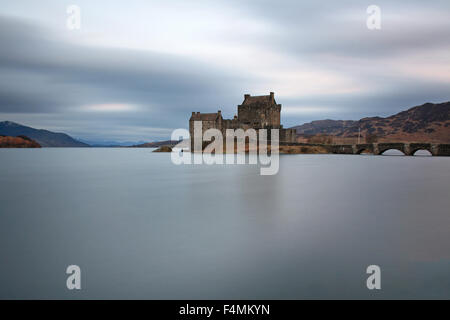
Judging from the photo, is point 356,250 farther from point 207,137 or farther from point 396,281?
point 207,137

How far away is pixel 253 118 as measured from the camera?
369 feet

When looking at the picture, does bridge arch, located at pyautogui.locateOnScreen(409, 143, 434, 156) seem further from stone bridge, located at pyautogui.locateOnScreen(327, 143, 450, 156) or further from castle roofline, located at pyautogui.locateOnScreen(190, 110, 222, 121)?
castle roofline, located at pyautogui.locateOnScreen(190, 110, 222, 121)

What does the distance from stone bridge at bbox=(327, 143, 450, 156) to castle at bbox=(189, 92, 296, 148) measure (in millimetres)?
19731

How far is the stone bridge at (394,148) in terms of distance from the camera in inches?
3999

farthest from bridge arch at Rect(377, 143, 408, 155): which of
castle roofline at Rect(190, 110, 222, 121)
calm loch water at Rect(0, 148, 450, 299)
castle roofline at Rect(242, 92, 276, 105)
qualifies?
calm loch water at Rect(0, 148, 450, 299)

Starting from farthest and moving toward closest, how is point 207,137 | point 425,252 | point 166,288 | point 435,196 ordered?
point 207,137 < point 435,196 < point 425,252 < point 166,288

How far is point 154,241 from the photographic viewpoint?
13.9 meters

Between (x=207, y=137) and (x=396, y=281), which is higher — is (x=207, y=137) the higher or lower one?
the higher one

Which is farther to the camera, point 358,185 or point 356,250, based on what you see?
point 358,185

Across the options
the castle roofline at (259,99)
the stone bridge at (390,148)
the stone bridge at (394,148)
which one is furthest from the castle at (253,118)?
the stone bridge at (394,148)

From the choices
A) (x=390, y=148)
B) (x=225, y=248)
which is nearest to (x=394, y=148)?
(x=390, y=148)
